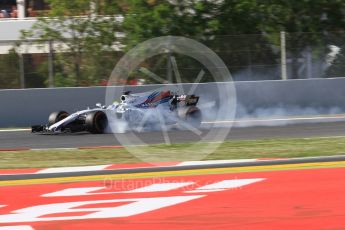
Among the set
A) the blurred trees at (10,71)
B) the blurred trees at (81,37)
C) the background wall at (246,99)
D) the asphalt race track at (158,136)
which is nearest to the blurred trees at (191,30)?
the blurred trees at (81,37)

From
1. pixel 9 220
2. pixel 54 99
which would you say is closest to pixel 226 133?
pixel 54 99

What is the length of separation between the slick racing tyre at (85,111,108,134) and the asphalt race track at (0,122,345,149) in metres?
0.16

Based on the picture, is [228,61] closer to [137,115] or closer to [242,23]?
[242,23]

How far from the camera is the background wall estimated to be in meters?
18.0

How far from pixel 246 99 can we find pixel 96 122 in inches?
208

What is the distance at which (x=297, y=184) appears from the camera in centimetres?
811

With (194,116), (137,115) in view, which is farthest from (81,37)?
(194,116)

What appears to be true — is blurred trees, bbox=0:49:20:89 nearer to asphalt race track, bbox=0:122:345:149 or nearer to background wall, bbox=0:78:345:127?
background wall, bbox=0:78:345:127

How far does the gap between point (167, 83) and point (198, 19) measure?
5129 millimetres

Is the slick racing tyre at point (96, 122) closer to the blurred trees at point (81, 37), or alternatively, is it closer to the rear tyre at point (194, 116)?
the rear tyre at point (194, 116)

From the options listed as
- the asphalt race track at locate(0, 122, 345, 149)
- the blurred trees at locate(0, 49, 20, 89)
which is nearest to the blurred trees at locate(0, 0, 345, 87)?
the blurred trees at locate(0, 49, 20, 89)

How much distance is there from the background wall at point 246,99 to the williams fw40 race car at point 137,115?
2681 mm

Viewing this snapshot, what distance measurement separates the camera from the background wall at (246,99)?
1795 cm

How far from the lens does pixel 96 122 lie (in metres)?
14.8
